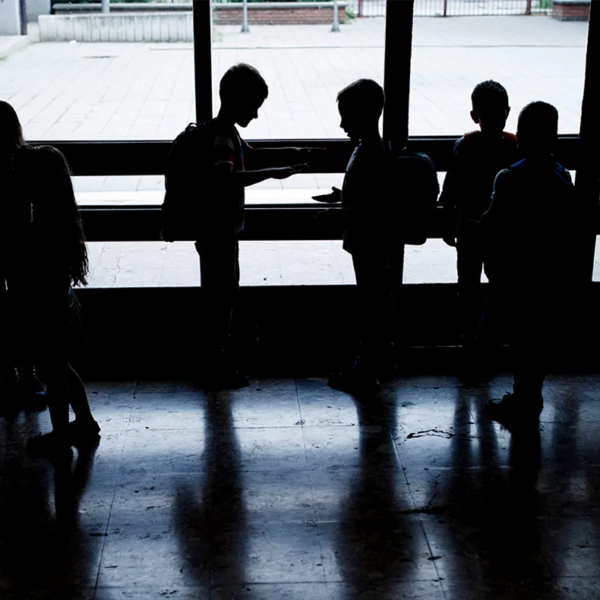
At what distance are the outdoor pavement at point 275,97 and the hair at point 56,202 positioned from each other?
1458mm

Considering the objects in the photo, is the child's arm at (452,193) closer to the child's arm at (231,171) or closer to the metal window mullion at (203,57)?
the child's arm at (231,171)

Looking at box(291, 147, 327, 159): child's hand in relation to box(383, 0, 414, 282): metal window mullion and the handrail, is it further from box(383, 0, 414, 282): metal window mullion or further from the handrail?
box(383, 0, 414, 282): metal window mullion

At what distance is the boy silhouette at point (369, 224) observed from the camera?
3971 millimetres

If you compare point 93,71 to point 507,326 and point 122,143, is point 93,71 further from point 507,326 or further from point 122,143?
point 507,326

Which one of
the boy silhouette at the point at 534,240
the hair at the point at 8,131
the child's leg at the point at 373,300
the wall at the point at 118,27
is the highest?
the wall at the point at 118,27

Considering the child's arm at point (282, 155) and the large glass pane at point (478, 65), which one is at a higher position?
the large glass pane at point (478, 65)

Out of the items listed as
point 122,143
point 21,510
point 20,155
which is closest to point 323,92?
point 122,143

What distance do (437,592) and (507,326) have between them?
1.46 meters

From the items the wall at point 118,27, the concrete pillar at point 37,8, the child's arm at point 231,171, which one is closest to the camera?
the child's arm at point 231,171

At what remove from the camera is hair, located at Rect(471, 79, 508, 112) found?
407 centimetres

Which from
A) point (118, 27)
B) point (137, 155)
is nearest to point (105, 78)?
point (118, 27)

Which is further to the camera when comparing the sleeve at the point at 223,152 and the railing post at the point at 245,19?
the railing post at the point at 245,19

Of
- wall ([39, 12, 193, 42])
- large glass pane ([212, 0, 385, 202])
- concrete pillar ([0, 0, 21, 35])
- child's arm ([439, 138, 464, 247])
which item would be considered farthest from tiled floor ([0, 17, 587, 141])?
concrete pillar ([0, 0, 21, 35])

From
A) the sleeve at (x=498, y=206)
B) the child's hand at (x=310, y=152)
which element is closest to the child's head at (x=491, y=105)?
the sleeve at (x=498, y=206)
